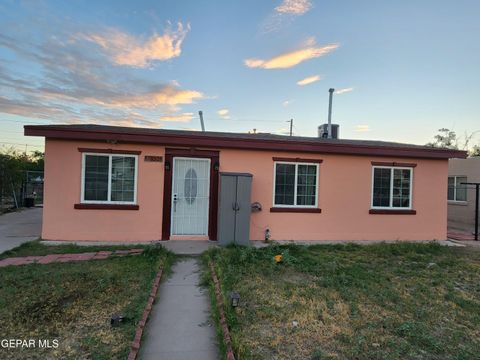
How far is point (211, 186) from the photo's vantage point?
8.25 metres

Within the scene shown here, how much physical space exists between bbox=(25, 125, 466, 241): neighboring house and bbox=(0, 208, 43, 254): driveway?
2.41ft

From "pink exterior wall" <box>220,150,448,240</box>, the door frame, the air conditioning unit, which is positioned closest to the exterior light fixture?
the door frame

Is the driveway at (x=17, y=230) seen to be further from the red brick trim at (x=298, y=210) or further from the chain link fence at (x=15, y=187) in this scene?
the red brick trim at (x=298, y=210)

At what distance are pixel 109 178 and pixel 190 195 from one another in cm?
226

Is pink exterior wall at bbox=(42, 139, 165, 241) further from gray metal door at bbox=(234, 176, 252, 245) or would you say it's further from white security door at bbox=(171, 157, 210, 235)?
gray metal door at bbox=(234, 176, 252, 245)

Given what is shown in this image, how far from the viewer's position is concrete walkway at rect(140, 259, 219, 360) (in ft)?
9.66

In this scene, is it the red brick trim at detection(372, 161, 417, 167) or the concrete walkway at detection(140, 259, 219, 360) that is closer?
the concrete walkway at detection(140, 259, 219, 360)

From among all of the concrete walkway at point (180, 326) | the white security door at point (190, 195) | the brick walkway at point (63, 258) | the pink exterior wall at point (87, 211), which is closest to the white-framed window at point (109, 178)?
the pink exterior wall at point (87, 211)

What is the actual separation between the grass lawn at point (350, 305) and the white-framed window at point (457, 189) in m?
7.66

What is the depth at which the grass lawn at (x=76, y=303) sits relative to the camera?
2.96 meters

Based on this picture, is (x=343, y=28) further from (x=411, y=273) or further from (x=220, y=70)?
(x=411, y=273)

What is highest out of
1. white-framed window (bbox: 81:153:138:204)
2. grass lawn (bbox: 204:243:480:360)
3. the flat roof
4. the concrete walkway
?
the flat roof

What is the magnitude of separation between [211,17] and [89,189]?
738 centimetres

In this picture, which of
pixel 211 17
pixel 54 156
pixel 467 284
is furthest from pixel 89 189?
pixel 467 284
